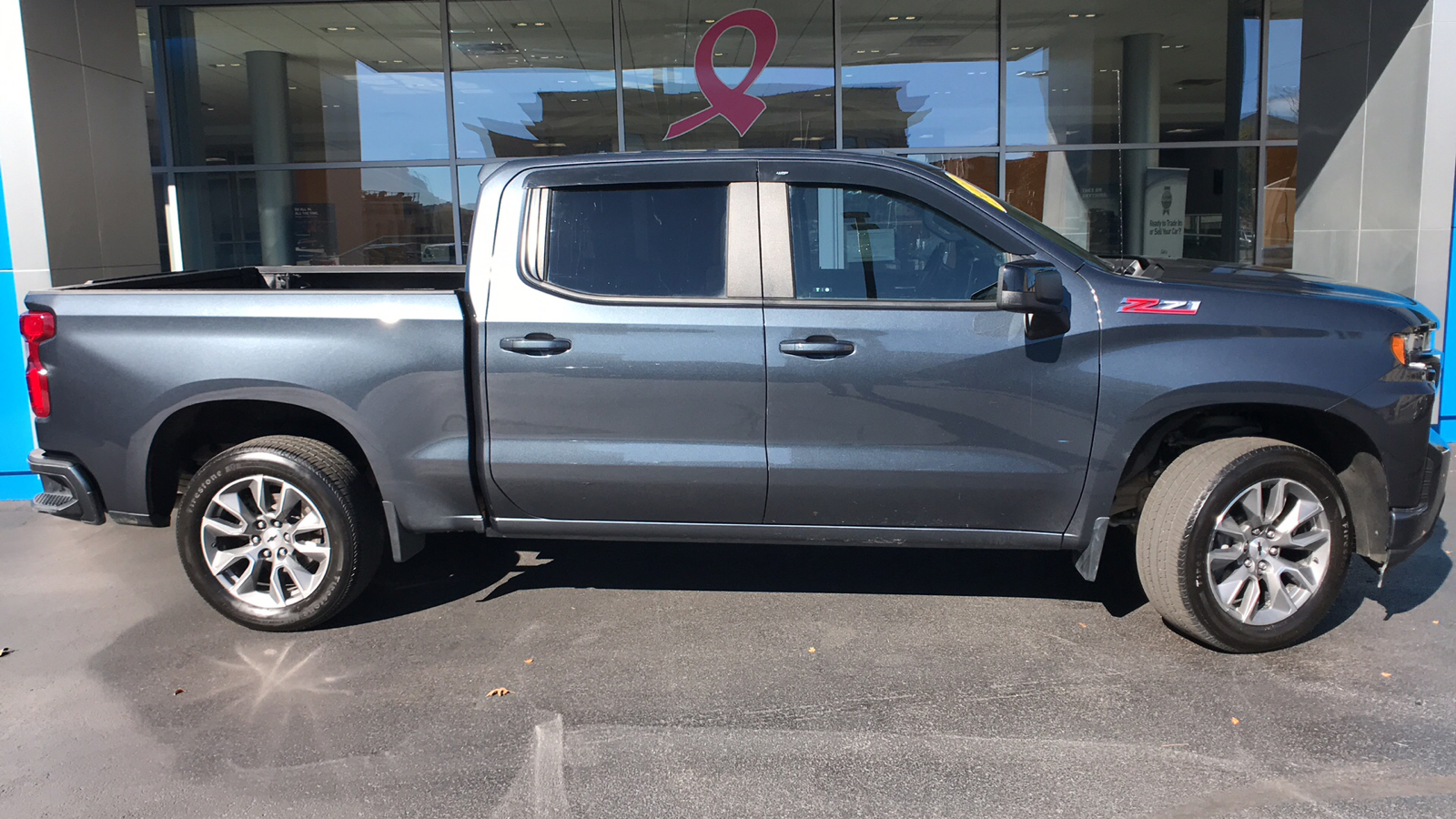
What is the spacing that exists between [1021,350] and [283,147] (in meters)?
11.0

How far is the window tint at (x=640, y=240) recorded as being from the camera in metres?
4.14

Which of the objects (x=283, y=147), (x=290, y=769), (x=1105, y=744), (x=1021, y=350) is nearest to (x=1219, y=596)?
(x=1105, y=744)

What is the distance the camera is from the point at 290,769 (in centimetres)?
330

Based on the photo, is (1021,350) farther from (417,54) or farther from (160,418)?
(417,54)

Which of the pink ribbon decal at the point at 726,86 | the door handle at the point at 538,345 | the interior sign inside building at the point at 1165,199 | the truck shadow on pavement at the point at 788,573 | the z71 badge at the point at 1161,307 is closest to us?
the z71 badge at the point at 1161,307

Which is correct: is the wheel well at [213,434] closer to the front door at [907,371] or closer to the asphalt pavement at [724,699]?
the asphalt pavement at [724,699]

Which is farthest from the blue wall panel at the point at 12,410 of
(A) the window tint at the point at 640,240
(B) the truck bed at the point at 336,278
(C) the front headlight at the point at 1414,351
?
(C) the front headlight at the point at 1414,351

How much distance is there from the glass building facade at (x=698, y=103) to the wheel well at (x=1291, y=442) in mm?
8037

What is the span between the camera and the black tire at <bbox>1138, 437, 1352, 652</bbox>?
3887 mm

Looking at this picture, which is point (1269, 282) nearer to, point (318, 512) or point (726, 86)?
point (318, 512)

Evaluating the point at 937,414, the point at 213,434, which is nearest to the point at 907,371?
the point at 937,414

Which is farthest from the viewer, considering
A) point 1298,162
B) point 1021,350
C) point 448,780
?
point 1298,162

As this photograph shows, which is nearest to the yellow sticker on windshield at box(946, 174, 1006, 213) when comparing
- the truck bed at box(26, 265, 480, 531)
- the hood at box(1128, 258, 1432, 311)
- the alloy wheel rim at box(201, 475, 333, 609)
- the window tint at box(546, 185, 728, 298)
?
the hood at box(1128, 258, 1432, 311)

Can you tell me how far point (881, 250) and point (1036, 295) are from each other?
0.67 metres
